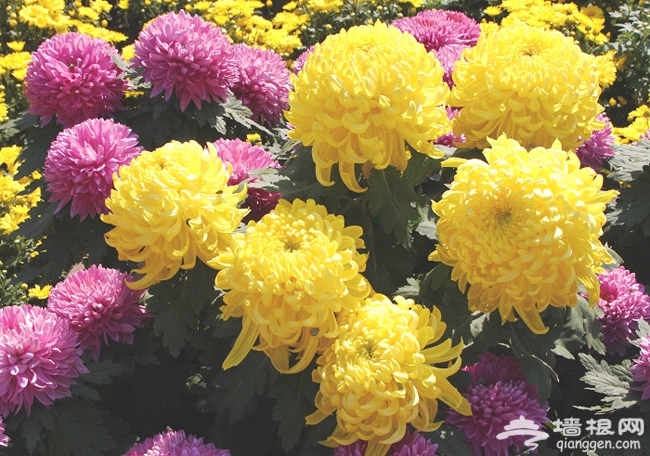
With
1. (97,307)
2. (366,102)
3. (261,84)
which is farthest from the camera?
(261,84)

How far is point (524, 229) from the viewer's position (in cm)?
143

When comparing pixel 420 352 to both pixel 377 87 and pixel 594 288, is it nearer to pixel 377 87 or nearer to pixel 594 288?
pixel 594 288

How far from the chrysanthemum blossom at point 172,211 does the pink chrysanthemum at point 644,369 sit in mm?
1051

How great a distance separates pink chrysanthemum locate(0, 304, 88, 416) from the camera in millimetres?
1745

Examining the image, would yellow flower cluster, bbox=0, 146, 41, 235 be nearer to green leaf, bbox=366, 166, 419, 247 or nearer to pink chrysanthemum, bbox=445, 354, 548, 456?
green leaf, bbox=366, 166, 419, 247

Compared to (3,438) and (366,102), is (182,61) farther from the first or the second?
(3,438)

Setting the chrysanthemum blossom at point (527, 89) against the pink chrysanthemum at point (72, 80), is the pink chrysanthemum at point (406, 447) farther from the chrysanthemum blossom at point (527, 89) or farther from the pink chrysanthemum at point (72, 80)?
the pink chrysanthemum at point (72, 80)

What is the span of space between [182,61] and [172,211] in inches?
38.3

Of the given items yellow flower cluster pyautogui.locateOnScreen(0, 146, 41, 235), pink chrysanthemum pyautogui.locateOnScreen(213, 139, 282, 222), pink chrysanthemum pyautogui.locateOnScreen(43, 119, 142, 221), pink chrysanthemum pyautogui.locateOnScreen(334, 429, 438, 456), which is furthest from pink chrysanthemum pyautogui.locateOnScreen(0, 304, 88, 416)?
yellow flower cluster pyautogui.locateOnScreen(0, 146, 41, 235)

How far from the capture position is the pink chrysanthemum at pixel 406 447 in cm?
152

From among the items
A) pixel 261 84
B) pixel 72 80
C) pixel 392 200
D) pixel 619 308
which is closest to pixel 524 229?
pixel 392 200

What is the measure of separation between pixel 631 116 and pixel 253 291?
270 centimetres

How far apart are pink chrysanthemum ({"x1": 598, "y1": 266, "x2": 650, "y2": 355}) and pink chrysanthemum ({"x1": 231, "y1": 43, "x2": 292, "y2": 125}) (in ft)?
4.35

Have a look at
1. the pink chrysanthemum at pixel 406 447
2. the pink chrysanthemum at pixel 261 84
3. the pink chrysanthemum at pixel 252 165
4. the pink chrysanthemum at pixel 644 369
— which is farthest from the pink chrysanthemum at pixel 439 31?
the pink chrysanthemum at pixel 406 447
